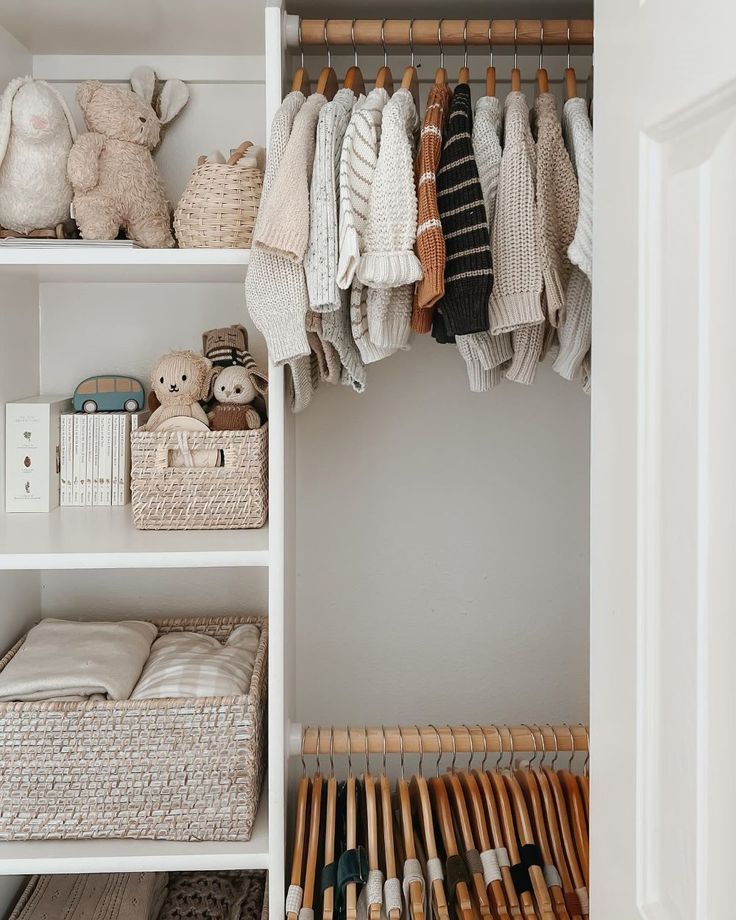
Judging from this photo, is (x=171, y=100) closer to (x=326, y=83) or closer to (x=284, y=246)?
(x=326, y=83)

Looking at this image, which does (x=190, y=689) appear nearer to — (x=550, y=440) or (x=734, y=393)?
(x=550, y=440)

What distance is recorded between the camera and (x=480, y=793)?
4.79ft

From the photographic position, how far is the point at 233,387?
1472mm

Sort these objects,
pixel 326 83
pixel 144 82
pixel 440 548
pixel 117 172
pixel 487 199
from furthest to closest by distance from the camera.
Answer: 1. pixel 440 548
2. pixel 144 82
3. pixel 117 172
4. pixel 326 83
5. pixel 487 199

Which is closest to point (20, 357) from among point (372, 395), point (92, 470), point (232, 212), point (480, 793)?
point (92, 470)

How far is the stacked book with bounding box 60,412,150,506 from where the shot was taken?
1.57 meters

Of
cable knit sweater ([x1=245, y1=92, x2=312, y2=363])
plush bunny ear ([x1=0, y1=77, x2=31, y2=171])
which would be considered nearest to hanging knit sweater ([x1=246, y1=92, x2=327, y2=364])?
cable knit sweater ([x1=245, y1=92, x2=312, y2=363])

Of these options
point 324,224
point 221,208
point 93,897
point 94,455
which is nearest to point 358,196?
point 324,224

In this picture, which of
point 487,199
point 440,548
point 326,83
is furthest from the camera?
point 440,548

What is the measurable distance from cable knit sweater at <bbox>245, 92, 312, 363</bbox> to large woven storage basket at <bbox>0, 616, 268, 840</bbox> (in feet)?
1.74

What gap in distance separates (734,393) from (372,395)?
1.15 metres

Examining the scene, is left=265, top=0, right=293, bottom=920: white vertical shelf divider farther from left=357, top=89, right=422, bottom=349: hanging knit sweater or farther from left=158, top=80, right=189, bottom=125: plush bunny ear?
left=158, top=80, right=189, bottom=125: plush bunny ear

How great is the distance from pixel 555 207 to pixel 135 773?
1001 mm

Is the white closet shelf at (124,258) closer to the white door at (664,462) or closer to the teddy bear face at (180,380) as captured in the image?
the teddy bear face at (180,380)
